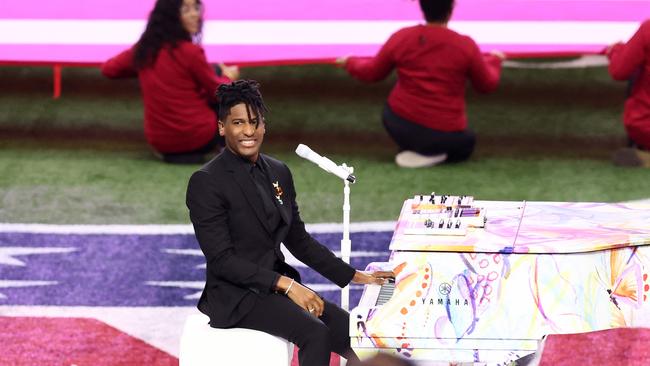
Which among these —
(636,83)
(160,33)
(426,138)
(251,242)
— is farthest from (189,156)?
(251,242)

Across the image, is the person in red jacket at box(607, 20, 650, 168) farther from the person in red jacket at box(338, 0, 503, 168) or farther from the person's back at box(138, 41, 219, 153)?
the person's back at box(138, 41, 219, 153)

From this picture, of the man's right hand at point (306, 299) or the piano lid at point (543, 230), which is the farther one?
the man's right hand at point (306, 299)

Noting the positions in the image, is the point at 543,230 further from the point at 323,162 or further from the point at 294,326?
the point at 294,326

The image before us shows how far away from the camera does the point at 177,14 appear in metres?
6.98

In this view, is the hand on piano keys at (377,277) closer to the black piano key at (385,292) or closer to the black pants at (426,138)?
the black piano key at (385,292)

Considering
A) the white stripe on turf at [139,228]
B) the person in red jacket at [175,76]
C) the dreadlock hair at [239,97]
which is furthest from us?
the person in red jacket at [175,76]

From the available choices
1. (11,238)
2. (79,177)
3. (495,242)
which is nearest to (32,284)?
(11,238)

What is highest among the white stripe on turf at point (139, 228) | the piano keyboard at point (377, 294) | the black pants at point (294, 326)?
the piano keyboard at point (377, 294)

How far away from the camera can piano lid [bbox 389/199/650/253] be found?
3.61m

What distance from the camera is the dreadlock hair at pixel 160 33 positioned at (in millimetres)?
6965

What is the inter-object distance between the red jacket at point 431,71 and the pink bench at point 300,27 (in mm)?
316

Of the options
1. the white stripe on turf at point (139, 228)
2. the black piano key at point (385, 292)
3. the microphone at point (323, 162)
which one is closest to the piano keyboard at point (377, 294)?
the black piano key at point (385, 292)

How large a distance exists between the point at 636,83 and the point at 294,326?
3.65 m

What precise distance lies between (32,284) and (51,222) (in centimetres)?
76
